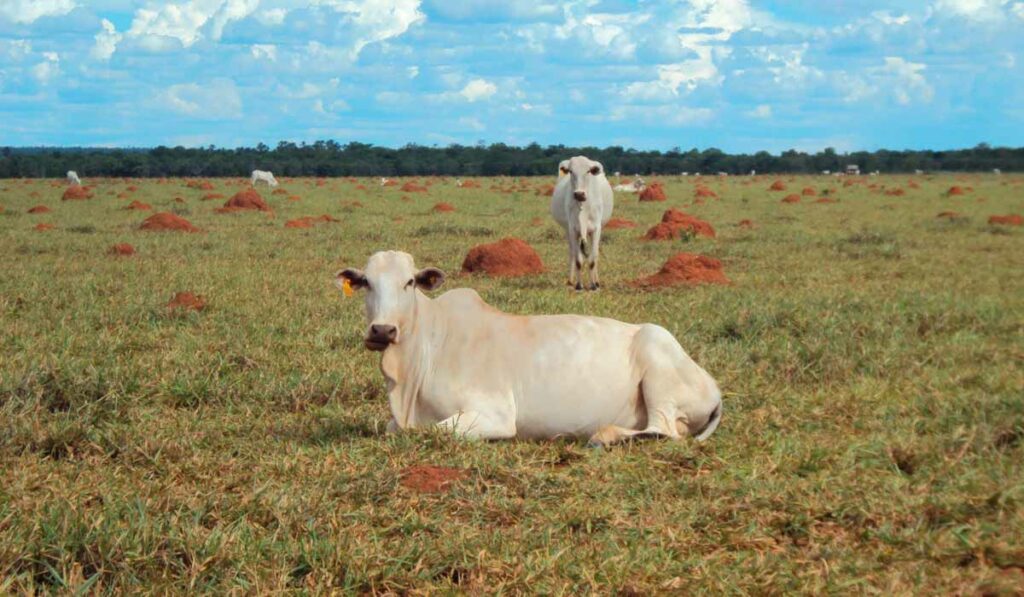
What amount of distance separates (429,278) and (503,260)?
728 cm

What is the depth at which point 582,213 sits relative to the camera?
45.5 feet

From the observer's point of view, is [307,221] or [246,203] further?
[246,203]

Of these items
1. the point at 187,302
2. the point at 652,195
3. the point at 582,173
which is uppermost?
the point at 582,173

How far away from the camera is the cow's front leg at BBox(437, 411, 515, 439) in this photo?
5.72 meters

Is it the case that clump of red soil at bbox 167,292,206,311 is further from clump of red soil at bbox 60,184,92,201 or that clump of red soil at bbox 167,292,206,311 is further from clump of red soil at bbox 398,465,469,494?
clump of red soil at bbox 60,184,92,201

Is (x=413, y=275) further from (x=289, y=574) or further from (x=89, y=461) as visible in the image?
(x=289, y=574)

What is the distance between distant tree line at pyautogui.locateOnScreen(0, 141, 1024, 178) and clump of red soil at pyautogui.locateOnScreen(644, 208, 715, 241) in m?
43.7

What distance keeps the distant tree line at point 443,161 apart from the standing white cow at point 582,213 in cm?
4856

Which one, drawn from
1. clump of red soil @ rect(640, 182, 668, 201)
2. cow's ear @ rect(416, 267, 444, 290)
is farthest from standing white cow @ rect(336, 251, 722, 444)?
clump of red soil @ rect(640, 182, 668, 201)

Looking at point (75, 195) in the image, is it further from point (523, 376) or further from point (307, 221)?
point (523, 376)

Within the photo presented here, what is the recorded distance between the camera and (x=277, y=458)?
17.6 feet

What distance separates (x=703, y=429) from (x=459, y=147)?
7932cm

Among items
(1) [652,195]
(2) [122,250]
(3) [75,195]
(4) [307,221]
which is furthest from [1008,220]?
(3) [75,195]

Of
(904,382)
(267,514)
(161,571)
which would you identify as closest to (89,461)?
(267,514)
